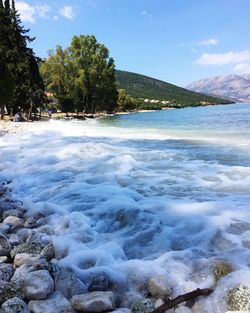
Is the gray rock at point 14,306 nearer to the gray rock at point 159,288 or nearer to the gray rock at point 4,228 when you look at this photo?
the gray rock at point 159,288

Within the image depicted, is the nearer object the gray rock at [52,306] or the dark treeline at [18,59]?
the gray rock at [52,306]

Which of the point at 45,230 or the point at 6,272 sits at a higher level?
the point at 6,272

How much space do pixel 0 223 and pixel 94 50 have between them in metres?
70.2

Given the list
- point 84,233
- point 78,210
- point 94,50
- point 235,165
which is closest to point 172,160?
point 235,165

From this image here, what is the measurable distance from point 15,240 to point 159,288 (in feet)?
8.05

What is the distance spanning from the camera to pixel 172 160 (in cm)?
1352

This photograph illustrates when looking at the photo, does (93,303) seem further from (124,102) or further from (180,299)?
(124,102)

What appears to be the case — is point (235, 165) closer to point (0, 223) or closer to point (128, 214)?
point (128, 214)

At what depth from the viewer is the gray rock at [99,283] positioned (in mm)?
4574

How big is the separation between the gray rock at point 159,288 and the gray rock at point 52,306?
89 cm

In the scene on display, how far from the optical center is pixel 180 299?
4059mm

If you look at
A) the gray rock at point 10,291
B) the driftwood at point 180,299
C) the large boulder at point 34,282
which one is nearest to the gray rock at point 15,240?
the large boulder at point 34,282

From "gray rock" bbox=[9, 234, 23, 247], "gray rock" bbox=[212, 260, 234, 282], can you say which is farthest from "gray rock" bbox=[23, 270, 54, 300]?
"gray rock" bbox=[212, 260, 234, 282]

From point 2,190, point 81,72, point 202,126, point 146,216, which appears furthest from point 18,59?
point 146,216
